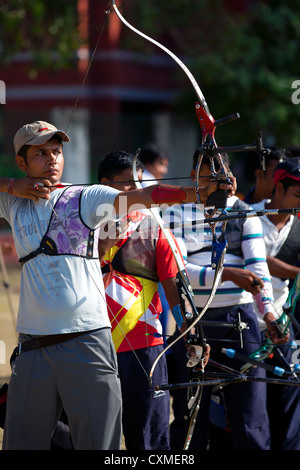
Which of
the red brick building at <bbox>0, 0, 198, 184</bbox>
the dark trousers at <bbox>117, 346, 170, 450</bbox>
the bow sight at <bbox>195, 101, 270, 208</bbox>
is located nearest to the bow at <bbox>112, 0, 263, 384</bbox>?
the bow sight at <bbox>195, 101, 270, 208</bbox>

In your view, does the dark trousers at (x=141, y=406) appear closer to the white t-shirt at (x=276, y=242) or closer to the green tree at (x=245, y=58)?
the white t-shirt at (x=276, y=242)

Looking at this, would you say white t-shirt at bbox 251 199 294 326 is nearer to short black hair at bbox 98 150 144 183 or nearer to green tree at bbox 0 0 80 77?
short black hair at bbox 98 150 144 183

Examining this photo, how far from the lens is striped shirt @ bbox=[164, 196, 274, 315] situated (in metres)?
3.66

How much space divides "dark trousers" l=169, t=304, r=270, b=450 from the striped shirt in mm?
85

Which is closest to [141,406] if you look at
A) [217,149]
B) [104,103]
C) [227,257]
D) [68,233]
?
[227,257]

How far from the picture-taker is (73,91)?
18266mm

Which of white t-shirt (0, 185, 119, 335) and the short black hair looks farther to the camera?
the short black hair

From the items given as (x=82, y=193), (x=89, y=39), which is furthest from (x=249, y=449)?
(x=89, y=39)

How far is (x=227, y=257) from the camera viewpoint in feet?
12.5

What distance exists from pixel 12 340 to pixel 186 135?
14.3m

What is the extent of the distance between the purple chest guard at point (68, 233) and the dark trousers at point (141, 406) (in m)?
0.82

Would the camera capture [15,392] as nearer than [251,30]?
Yes

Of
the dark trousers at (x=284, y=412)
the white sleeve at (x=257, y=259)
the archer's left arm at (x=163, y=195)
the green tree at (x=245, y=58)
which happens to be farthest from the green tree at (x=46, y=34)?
the archer's left arm at (x=163, y=195)

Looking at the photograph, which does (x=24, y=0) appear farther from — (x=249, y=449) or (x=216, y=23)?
(x=249, y=449)
